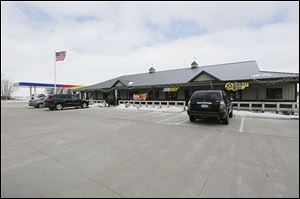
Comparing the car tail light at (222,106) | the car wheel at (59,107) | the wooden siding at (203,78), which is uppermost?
the wooden siding at (203,78)

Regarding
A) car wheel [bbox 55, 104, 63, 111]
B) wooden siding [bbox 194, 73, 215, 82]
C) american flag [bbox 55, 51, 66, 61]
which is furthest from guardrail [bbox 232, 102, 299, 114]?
american flag [bbox 55, 51, 66, 61]

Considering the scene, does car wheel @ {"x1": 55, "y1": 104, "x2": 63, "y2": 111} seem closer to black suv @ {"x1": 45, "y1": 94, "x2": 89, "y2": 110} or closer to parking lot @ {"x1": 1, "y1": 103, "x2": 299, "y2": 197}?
black suv @ {"x1": 45, "y1": 94, "x2": 89, "y2": 110}

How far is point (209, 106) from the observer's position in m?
6.89

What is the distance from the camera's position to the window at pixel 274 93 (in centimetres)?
1425

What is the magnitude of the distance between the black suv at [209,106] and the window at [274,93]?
1106 cm

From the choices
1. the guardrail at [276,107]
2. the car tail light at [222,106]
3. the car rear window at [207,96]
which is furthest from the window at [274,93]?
the car tail light at [222,106]

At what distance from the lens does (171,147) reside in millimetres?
3963

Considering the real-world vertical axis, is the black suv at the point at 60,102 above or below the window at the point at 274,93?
below

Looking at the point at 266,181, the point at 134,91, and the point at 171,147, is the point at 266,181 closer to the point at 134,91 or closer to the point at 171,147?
the point at 171,147

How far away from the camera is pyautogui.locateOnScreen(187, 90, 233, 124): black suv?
6.70m

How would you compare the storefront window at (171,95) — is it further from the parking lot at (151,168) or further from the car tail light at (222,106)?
the parking lot at (151,168)

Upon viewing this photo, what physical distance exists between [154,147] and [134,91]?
20126 millimetres

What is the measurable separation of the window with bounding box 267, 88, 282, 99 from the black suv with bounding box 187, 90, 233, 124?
435 inches

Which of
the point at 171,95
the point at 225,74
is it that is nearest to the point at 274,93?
the point at 225,74
